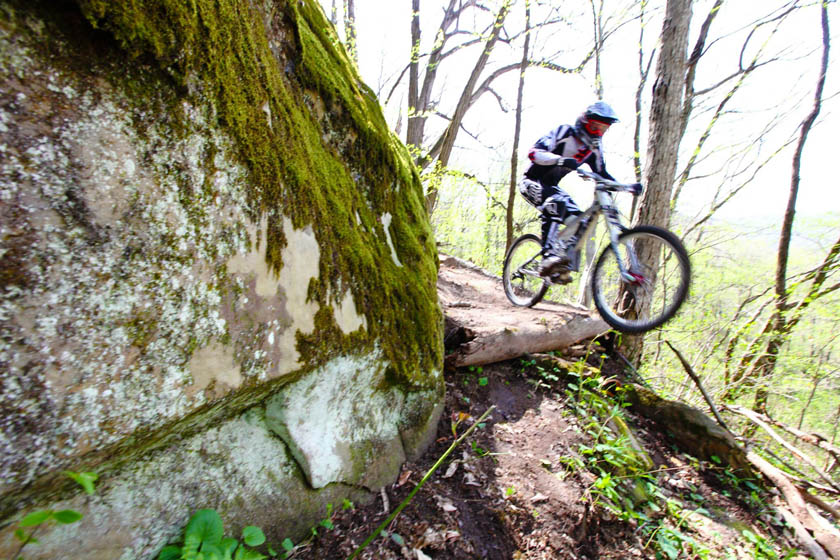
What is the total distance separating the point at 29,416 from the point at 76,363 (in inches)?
6.7

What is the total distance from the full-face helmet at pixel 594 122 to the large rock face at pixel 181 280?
2653 millimetres

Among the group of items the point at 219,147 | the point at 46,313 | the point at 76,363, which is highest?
the point at 219,147

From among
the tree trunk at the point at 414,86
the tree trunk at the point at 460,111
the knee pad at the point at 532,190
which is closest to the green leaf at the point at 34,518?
the knee pad at the point at 532,190

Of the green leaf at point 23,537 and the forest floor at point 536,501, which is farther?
the forest floor at point 536,501

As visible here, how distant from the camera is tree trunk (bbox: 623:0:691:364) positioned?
461cm

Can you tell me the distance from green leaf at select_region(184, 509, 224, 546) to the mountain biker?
353 centimetres

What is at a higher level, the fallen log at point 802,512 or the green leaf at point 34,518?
the green leaf at point 34,518

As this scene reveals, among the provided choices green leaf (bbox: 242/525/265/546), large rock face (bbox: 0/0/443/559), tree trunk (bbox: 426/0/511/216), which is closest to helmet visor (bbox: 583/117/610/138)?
large rock face (bbox: 0/0/443/559)

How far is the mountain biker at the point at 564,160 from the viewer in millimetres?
3930

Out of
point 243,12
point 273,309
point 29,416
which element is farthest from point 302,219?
point 29,416

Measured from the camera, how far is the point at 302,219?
2080 millimetres

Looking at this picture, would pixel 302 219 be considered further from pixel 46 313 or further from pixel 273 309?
pixel 46 313

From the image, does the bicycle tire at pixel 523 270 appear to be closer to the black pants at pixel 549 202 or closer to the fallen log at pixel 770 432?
the black pants at pixel 549 202

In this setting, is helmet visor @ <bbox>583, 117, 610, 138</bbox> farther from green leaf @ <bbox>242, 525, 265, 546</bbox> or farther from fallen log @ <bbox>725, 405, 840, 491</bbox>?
green leaf @ <bbox>242, 525, 265, 546</bbox>
